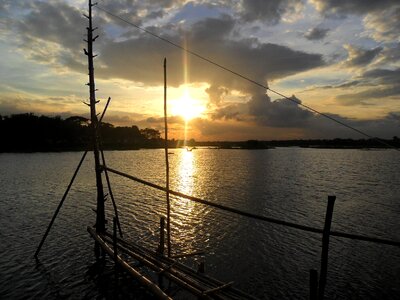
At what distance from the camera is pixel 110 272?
1770cm

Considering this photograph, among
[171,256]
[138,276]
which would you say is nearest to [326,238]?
[171,256]

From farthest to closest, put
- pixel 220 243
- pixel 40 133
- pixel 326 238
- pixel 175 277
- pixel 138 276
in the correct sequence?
pixel 40 133 → pixel 220 243 → pixel 138 276 → pixel 175 277 → pixel 326 238

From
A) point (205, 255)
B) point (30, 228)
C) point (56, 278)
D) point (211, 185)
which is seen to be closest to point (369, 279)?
point (205, 255)

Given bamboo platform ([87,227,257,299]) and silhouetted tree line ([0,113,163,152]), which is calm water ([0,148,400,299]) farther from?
silhouetted tree line ([0,113,163,152])

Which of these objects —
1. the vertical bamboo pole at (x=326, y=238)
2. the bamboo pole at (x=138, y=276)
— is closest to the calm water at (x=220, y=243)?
the bamboo pole at (x=138, y=276)

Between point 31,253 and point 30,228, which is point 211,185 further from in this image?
point 31,253

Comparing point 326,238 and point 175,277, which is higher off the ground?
point 326,238

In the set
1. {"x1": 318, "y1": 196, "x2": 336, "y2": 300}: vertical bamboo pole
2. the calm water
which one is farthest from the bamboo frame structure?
the calm water

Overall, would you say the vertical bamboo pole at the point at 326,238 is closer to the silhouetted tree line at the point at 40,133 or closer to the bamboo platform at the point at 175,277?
the bamboo platform at the point at 175,277

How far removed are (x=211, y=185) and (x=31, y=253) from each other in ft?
126

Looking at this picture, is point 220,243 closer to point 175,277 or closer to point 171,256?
point 171,256

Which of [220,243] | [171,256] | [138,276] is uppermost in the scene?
[171,256]

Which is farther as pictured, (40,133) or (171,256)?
(40,133)

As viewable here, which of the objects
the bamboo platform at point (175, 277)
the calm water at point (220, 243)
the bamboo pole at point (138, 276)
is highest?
the bamboo platform at point (175, 277)
